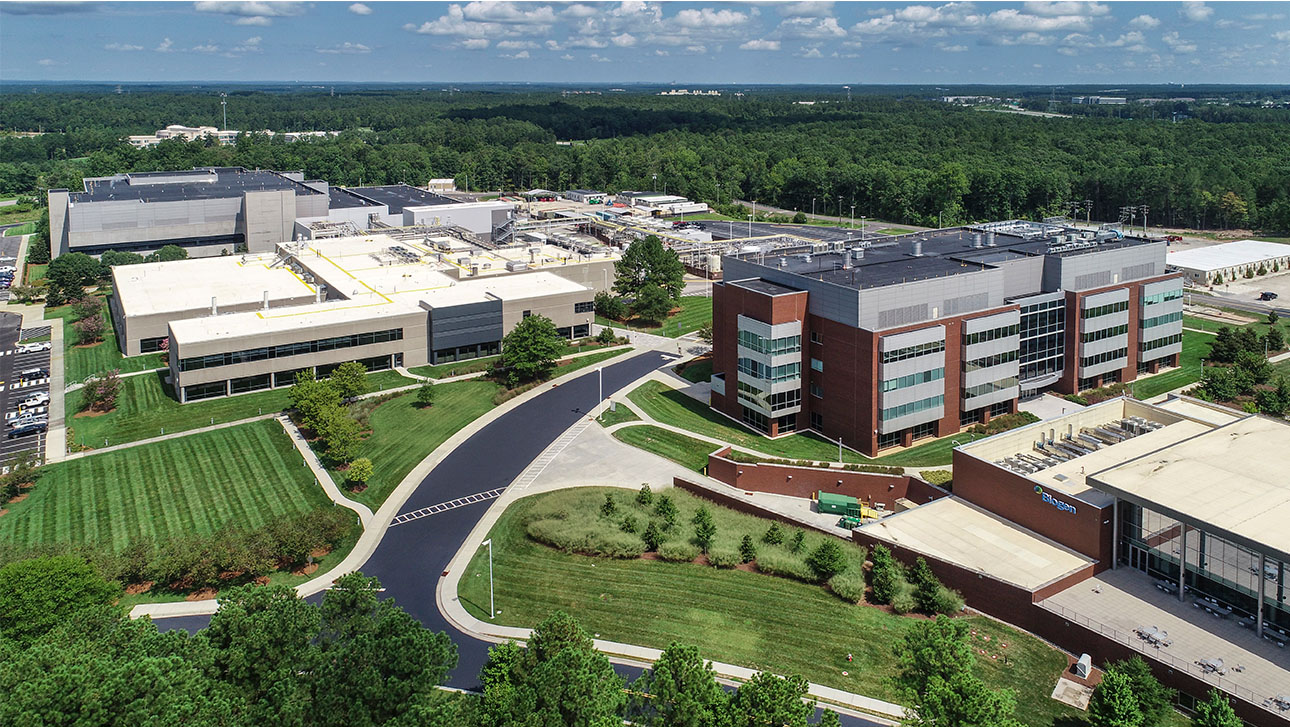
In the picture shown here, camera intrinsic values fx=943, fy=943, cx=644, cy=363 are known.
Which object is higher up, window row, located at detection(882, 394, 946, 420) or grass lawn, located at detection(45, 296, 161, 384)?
grass lawn, located at detection(45, 296, 161, 384)

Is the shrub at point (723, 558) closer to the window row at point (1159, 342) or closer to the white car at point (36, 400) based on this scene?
the window row at point (1159, 342)

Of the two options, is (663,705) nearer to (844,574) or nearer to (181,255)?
(844,574)

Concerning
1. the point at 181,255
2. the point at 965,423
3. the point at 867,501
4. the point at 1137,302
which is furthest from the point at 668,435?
the point at 181,255

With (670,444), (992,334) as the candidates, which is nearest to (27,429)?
(670,444)

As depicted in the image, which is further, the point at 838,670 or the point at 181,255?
the point at 181,255

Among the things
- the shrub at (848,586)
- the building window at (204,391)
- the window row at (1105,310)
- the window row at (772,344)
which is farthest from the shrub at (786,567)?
the building window at (204,391)

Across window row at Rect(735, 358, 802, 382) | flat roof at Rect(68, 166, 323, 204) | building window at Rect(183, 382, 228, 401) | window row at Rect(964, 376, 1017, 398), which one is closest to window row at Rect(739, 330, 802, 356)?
window row at Rect(735, 358, 802, 382)

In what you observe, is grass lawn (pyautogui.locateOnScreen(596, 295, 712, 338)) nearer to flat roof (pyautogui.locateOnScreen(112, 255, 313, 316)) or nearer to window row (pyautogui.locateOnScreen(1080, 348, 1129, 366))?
flat roof (pyautogui.locateOnScreen(112, 255, 313, 316))

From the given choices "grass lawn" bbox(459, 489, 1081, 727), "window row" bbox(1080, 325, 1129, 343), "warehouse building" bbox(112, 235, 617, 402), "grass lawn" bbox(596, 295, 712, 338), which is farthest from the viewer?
"grass lawn" bbox(596, 295, 712, 338)
